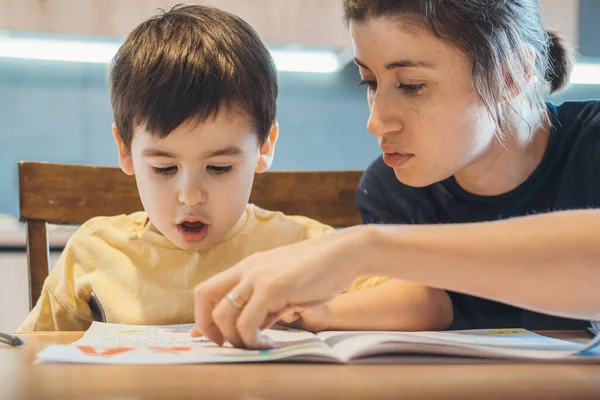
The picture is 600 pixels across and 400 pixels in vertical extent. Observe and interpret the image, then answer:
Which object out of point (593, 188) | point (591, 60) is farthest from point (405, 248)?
point (591, 60)

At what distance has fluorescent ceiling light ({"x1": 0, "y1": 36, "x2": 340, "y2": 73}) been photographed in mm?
2168

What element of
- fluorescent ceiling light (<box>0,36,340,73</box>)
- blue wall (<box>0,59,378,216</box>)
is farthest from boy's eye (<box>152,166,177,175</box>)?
blue wall (<box>0,59,378,216</box>)

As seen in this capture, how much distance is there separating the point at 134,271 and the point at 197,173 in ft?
0.65

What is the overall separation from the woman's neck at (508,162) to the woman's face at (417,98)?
107mm

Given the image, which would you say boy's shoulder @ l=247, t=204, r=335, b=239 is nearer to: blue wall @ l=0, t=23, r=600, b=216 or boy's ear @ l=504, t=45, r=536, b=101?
boy's ear @ l=504, t=45, r=536, b=101

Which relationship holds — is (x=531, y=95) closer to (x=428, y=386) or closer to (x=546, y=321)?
(x=546, y=321)

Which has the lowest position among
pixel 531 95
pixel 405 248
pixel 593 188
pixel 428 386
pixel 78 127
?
pixel 428 386

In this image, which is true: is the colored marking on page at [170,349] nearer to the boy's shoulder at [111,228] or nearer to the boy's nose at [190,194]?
the boy's nose at [190,194]

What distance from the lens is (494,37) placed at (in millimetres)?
894

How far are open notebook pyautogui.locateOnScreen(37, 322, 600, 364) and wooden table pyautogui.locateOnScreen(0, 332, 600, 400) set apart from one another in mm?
17

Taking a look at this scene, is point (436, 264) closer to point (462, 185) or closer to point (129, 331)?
point (129, 331)

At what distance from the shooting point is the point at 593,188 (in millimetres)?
967

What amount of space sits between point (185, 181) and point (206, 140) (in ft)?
0.19

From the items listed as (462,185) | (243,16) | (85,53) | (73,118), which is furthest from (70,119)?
(462,185)
